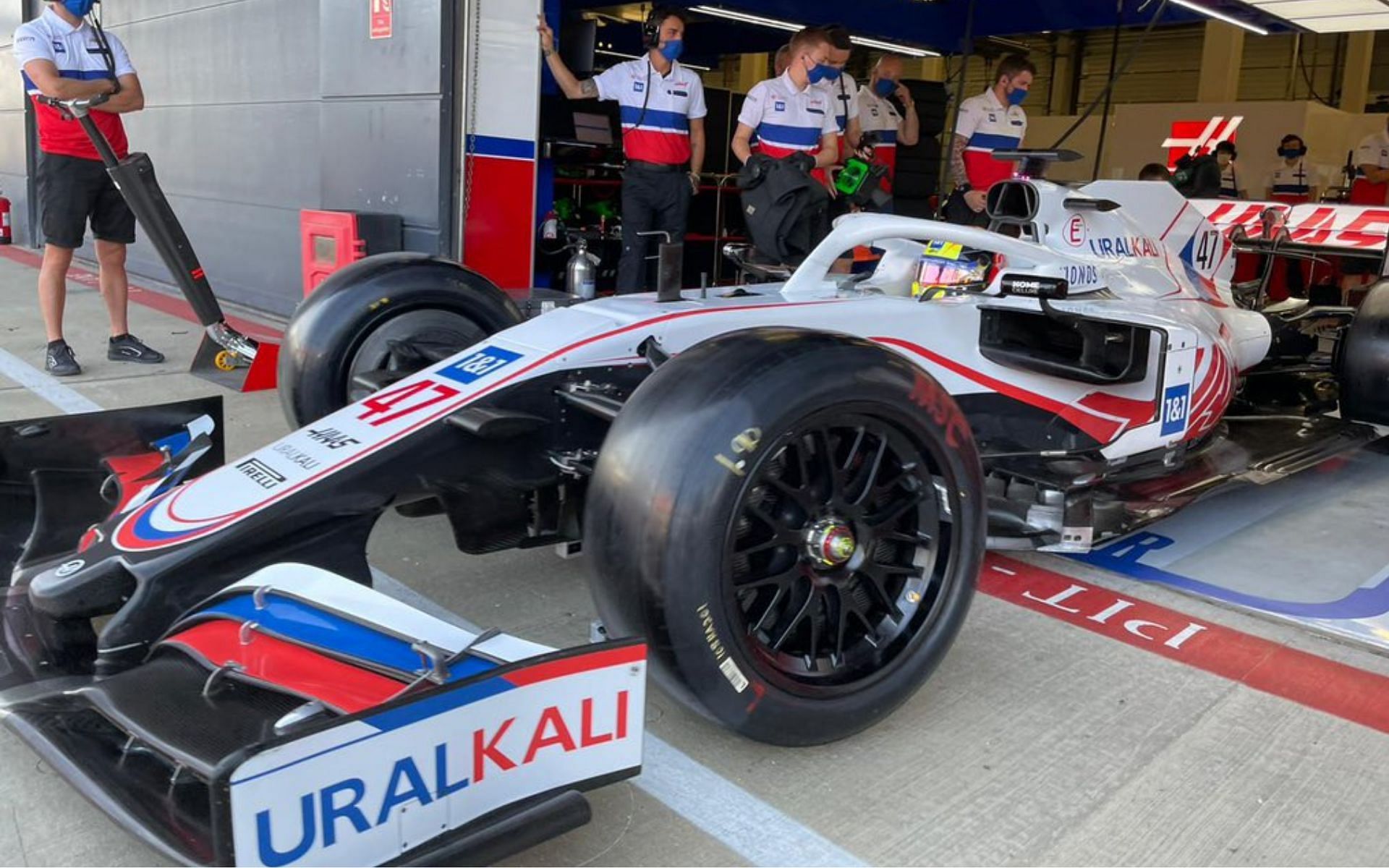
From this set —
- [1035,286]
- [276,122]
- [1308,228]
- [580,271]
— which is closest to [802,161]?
[580,271]

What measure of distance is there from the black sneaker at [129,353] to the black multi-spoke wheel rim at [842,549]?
4886 mm

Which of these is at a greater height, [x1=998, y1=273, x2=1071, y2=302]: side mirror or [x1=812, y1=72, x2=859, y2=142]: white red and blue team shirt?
[x1=812, y1=72, x2=859, y2=142]: white red and blue team shirt

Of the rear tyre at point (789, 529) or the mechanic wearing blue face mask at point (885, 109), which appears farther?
the mechanic wearing blue face mask at point (885, 109)

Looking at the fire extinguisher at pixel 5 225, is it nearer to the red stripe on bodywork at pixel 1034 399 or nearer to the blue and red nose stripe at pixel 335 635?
the red stripe on bodywork at pixel 1034 399

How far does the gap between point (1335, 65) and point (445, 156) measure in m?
24.8

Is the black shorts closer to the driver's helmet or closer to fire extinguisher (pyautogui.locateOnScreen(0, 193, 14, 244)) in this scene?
the driver's helmet

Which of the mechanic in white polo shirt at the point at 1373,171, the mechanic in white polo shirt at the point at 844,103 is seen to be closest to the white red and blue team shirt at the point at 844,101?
the mechanic in white polo shirt at the point at 844,103

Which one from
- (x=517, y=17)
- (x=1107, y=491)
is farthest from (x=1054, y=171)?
(x=1107, y=491)

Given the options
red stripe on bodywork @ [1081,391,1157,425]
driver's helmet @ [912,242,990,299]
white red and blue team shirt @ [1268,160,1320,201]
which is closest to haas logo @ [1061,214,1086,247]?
driver's helmet @ [912,242,990,299]

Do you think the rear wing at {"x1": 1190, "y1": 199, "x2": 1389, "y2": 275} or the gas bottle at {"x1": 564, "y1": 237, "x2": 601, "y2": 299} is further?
the gas bottle at {"x1": 564, "y1": 237, "x2": 601, "y2": 299}

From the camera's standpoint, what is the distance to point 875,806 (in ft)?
7.13

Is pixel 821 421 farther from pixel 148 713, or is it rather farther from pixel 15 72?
pixel 15 72

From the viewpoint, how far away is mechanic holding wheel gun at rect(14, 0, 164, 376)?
5469 mm

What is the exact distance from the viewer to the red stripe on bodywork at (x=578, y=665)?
5.83 ft
